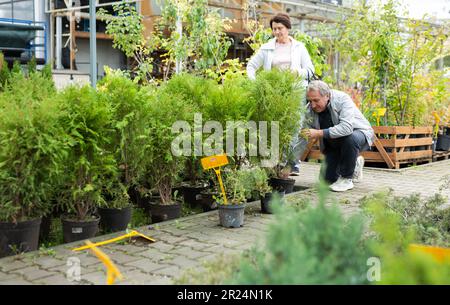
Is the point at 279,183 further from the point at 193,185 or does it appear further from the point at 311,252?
the point at 311,252

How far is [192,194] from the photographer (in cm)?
592

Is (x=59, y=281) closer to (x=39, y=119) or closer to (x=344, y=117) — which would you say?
(x=39, y=119)

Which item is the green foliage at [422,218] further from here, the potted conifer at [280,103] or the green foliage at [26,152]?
the green foliage at [26,152]

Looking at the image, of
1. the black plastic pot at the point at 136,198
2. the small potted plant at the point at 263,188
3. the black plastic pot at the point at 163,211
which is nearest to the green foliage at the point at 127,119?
the black plastic pot at the point at 163,211

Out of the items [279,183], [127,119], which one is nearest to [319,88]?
[279,183]

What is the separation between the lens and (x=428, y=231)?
154 inches

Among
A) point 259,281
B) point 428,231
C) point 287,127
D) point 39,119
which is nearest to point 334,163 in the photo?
point 287,127

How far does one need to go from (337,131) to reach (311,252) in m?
4.62

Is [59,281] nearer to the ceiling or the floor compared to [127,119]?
nearer to the floor

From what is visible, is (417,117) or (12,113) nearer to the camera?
(12,113)

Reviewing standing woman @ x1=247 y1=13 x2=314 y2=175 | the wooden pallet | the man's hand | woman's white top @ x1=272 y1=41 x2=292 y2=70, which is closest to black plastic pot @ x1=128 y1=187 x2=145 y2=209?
the man's hand

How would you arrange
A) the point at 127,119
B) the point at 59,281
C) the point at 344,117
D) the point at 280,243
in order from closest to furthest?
the point at 280,243 < the point at 59,281 < the point at 127,119 < the point at 344,117

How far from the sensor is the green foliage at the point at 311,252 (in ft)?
6.36

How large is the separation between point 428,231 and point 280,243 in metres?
2.25
